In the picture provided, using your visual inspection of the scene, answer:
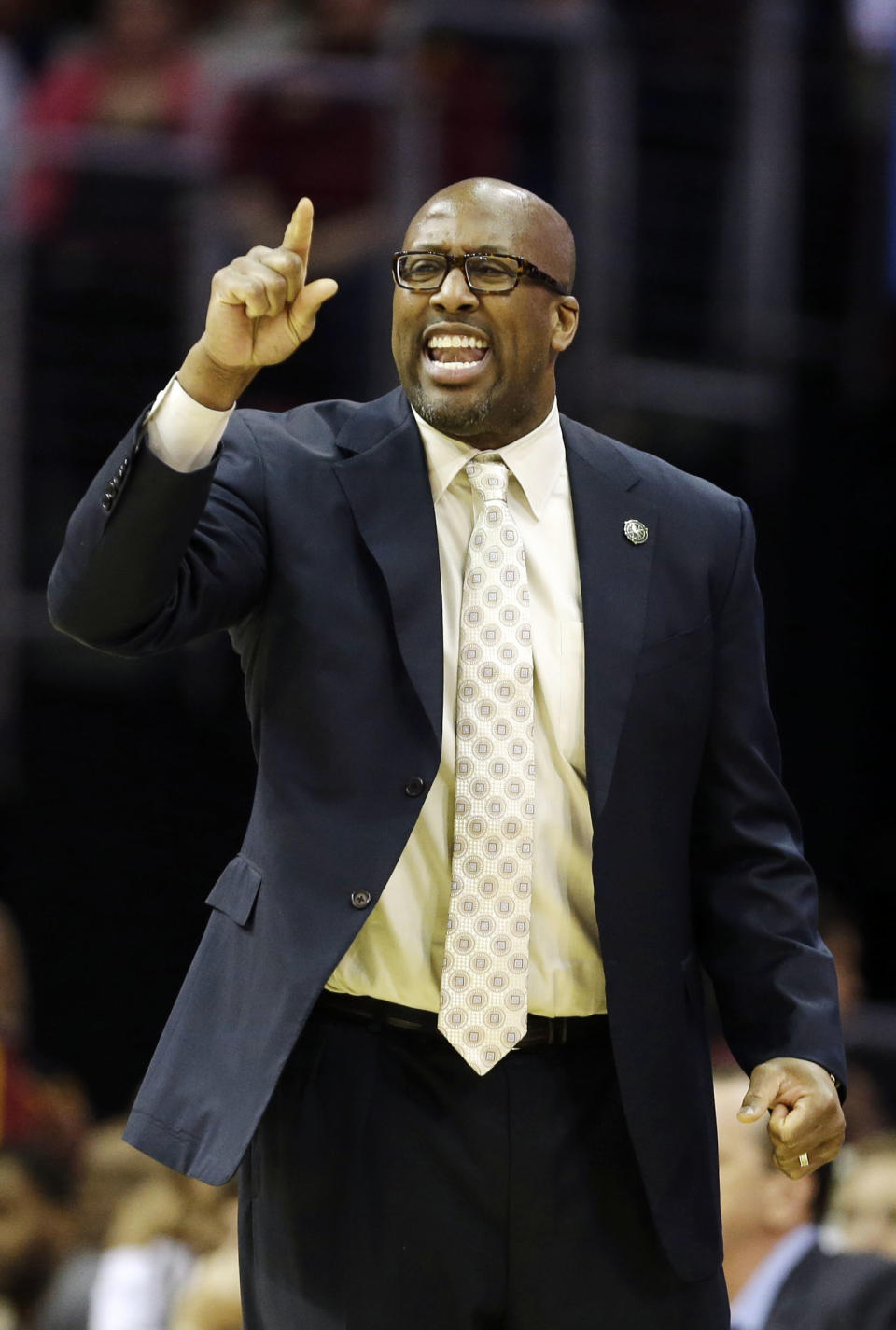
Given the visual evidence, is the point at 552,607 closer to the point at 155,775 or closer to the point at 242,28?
the point at 155,775

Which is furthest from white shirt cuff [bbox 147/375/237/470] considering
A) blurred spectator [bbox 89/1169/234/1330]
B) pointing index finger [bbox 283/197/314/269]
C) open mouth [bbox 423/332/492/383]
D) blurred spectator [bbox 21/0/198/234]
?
blurred spectator [bbox 21/0/198/234]

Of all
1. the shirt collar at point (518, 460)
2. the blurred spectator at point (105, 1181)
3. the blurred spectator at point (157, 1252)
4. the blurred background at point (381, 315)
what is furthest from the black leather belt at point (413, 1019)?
the blurred background at point (381, 315)

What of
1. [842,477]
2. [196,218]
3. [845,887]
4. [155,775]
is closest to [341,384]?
[196,218]

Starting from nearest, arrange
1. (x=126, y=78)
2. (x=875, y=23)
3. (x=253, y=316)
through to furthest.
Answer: (x=253, y=316)
(x=875, y=23)
(x=126, y=78)

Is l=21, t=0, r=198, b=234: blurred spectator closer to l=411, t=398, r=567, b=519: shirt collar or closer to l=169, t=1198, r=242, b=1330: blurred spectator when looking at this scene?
l=169, t=1198, r=242, b=1330: blurred spectator

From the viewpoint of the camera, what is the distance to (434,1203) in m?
2.48

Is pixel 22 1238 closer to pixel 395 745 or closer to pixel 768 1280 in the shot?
pixel 768 1280

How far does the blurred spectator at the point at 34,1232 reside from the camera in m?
5.09

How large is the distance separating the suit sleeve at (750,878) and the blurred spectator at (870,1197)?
1730 millimetres

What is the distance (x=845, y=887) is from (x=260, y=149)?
294 cm

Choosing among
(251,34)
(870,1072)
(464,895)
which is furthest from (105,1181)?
(251,34)

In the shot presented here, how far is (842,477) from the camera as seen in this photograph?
6914mm

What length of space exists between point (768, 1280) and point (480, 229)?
→ 7.17 ft

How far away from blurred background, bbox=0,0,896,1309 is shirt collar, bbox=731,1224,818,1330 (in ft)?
6.03
